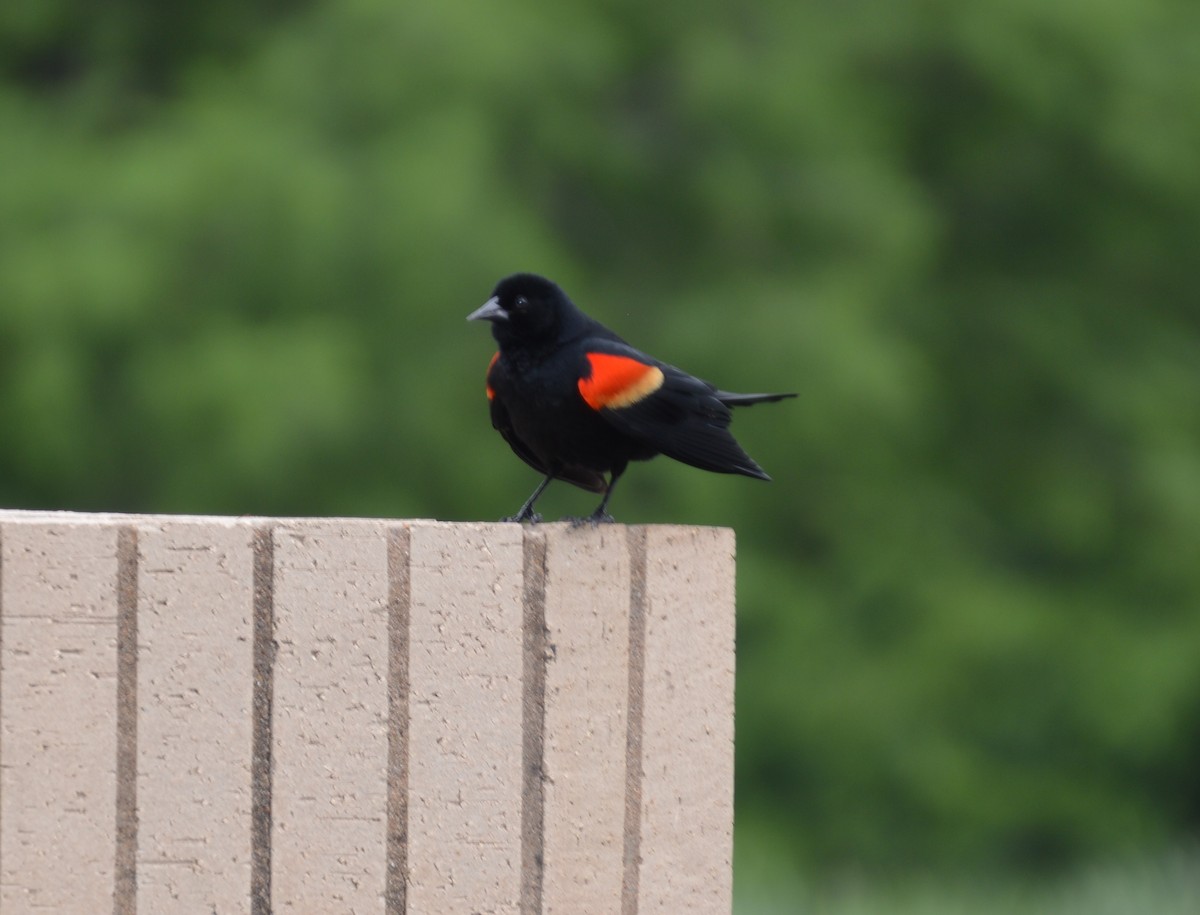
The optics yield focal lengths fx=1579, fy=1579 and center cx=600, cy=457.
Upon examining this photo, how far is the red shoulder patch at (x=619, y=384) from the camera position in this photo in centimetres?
400

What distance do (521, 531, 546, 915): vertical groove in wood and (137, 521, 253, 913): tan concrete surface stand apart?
561mm

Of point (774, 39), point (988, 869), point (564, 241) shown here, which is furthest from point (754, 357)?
point (988, 869)

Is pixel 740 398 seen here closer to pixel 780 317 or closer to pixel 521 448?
pixel 521 448

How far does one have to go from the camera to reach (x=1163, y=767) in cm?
1349

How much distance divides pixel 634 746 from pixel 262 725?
790 millimetres

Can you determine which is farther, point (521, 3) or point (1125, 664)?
point (1125, 664)

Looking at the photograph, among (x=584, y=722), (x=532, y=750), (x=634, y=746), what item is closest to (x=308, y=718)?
(x=532, y=750)

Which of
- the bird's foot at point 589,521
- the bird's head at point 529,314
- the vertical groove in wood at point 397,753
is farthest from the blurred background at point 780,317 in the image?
the vertical groove in wood at point 397,753

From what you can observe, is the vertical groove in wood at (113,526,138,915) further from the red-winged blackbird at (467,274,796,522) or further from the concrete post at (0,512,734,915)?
the red-winged blackbird at (467,274,796,522)

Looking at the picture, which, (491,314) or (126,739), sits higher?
(491,314)

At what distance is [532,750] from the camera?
3295 millimetres

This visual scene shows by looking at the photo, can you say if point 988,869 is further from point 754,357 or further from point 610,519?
point 610,519

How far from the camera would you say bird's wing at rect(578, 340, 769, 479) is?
4004 mm

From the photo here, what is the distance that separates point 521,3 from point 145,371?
3.52 meters
